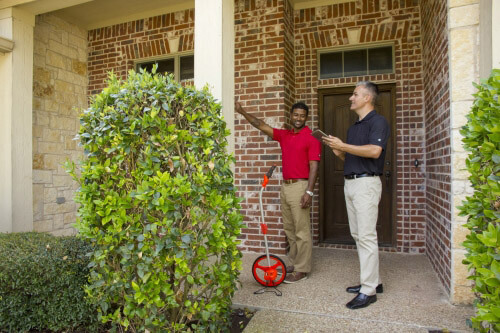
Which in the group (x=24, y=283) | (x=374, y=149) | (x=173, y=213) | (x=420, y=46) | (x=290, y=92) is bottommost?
(x=24, y=283)

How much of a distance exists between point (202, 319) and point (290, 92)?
3596 millimetres

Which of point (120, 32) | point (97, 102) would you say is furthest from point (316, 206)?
point (120, 32)

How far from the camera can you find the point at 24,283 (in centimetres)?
249

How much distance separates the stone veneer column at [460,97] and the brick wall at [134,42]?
3.78m

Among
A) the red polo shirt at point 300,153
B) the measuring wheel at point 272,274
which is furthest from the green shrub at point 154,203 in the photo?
the red polo shirt at point 300,153

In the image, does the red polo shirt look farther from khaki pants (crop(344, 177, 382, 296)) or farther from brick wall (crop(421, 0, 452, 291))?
brick wall (crop(421, 0, 452, 291))

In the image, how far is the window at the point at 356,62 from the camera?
16.4 ft

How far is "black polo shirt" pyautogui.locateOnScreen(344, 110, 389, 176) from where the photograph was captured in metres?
3.12

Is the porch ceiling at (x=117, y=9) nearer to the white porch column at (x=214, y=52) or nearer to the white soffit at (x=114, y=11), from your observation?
the white soffit at (x=114, y=11)

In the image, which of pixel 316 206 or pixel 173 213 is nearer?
pixel 173 213

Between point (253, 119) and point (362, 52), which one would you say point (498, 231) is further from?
point (362, 52)

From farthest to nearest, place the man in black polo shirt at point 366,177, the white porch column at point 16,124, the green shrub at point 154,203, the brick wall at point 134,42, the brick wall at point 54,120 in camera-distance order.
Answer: the brick wall at point 134,42, the brick wall at point 54,120, the white porch column at point 16,124, the man in black polo shirt at point 366,177, the green shrub at point 154,203

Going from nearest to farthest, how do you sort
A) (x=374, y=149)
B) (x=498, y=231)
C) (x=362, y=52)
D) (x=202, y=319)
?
(x=498, y=231) < (x=202, y=319) < (x=374, y=149) < (x=362, y=52)

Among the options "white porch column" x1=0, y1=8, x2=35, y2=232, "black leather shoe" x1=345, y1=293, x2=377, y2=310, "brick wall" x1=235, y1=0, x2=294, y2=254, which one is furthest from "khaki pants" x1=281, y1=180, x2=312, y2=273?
"white porch column" x1=0, y1=8, x2=35, y2=232
